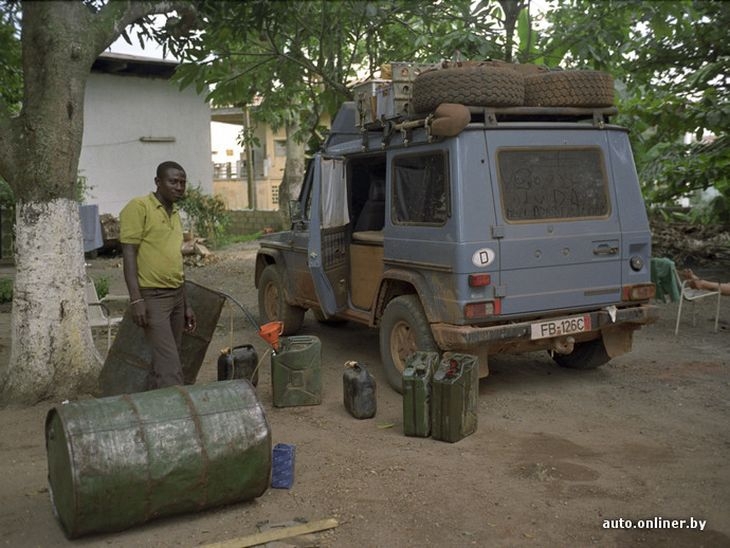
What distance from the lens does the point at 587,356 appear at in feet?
22.5

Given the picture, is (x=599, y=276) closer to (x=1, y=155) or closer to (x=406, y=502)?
(x=406, y=502)

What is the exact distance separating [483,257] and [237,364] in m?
2.23

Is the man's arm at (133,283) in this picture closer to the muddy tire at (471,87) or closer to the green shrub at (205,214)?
the muddy tire at (471,87)

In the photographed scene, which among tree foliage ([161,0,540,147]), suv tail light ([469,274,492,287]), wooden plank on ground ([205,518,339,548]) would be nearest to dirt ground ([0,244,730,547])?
wooden plank on ground ([205,518,339,548])

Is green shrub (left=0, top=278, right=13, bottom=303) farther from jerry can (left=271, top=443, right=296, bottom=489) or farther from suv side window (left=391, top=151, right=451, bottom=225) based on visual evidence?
jerry can (left=271, top=443, right=296, bottom=489)

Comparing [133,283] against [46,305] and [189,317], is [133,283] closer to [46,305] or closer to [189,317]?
[189,317]

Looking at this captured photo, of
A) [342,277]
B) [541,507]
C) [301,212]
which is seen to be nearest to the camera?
[541,507]

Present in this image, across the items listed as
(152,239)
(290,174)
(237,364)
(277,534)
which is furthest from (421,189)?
(290,174)

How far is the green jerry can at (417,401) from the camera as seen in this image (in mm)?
5176

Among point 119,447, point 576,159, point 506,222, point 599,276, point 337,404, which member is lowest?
point 337,404

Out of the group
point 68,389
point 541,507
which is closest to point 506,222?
point 541,507

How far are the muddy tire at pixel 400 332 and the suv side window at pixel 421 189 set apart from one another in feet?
2.25

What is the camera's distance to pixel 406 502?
4.13 metres

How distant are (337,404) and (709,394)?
2978mm
